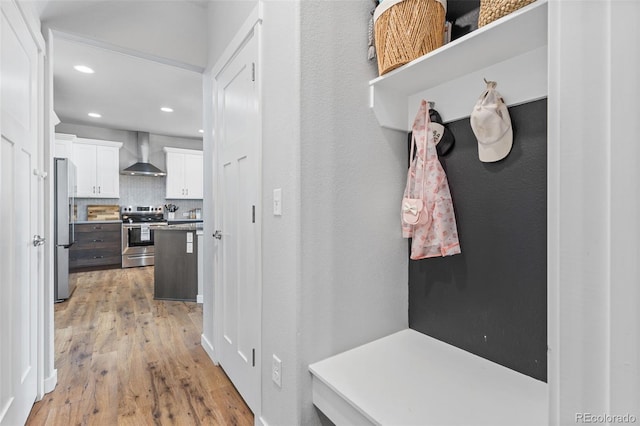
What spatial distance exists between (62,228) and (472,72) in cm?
428

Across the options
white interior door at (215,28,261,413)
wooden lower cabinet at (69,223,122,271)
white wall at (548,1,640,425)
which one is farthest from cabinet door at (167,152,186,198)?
white wall at (548,1,640,425)

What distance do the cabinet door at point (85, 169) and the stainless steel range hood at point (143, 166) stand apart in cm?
48

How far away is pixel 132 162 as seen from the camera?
632 cm

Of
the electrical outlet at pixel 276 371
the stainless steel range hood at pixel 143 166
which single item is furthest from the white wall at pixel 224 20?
the stainless steel range hood at pixel 143 166

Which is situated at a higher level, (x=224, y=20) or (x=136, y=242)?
(x=224, y=20)

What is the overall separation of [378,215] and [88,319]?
320 cm

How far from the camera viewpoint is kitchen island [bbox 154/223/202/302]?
375 cm

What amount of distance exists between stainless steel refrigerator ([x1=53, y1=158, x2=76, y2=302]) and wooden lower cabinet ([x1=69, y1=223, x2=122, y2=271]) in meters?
1.71

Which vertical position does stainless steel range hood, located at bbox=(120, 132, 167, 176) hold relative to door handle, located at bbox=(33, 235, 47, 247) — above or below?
above

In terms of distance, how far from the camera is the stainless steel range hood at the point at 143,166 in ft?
19.5

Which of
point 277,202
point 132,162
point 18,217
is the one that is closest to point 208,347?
point 18,217

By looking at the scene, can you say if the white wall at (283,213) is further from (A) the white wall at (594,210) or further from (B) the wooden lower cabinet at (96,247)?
(B) the wooden lower cabinet at (96,247)

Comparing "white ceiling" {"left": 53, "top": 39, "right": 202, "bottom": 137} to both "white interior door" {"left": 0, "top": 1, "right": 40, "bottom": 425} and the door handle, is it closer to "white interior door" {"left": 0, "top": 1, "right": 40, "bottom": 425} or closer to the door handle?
"white interior door" {"left": 0, "top": 1, "right": 40, "bottom": 425}

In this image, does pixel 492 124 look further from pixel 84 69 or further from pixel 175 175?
pixel 175 175
